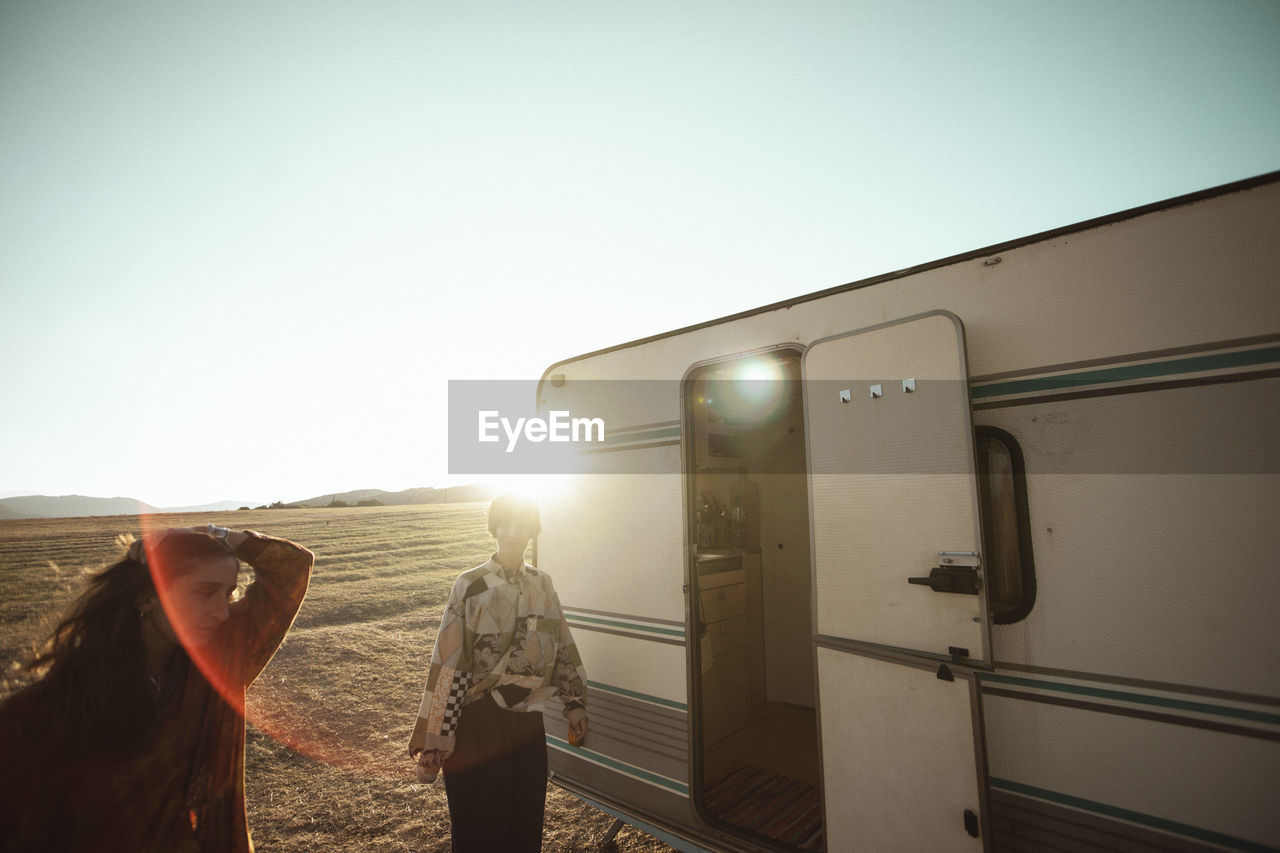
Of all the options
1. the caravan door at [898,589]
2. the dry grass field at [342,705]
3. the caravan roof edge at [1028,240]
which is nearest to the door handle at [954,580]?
the caravan door at [898,589]

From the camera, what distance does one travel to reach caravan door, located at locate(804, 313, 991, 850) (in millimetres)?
2238

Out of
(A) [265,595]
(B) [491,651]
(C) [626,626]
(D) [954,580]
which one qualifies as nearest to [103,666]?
(A) [265,595]

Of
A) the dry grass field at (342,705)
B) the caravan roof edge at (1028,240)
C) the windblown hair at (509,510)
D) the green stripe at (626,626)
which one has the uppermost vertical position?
the caravan roof edge at (1028,240)

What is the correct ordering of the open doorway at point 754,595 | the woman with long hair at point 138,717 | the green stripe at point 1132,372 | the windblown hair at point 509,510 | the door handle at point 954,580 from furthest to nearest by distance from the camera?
the open doorway at point 754,595 → the windblown hair at point 509,510 → the door handle at point 954,580 → the green stripe at point 1132,372 → the woman with long hair at point 138,717

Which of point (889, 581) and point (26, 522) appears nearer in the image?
point (889, 581)

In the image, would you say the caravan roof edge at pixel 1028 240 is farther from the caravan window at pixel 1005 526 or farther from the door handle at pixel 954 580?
the door handle at pixel 954 580

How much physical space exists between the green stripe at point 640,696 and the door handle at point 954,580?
171cm

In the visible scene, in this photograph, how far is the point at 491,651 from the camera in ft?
8.56

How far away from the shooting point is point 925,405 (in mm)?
2453

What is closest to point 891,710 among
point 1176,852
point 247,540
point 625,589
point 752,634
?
point 1176,852

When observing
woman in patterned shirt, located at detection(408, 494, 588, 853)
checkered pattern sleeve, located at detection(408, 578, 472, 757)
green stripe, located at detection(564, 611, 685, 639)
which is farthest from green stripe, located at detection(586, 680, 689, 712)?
checkered pattern sleeve, located at detection(408, 578, 472, 757)

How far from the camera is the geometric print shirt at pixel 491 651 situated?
2.46 meters

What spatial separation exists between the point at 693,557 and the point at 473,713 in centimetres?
148

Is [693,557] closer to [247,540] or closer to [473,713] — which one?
[473,713]
